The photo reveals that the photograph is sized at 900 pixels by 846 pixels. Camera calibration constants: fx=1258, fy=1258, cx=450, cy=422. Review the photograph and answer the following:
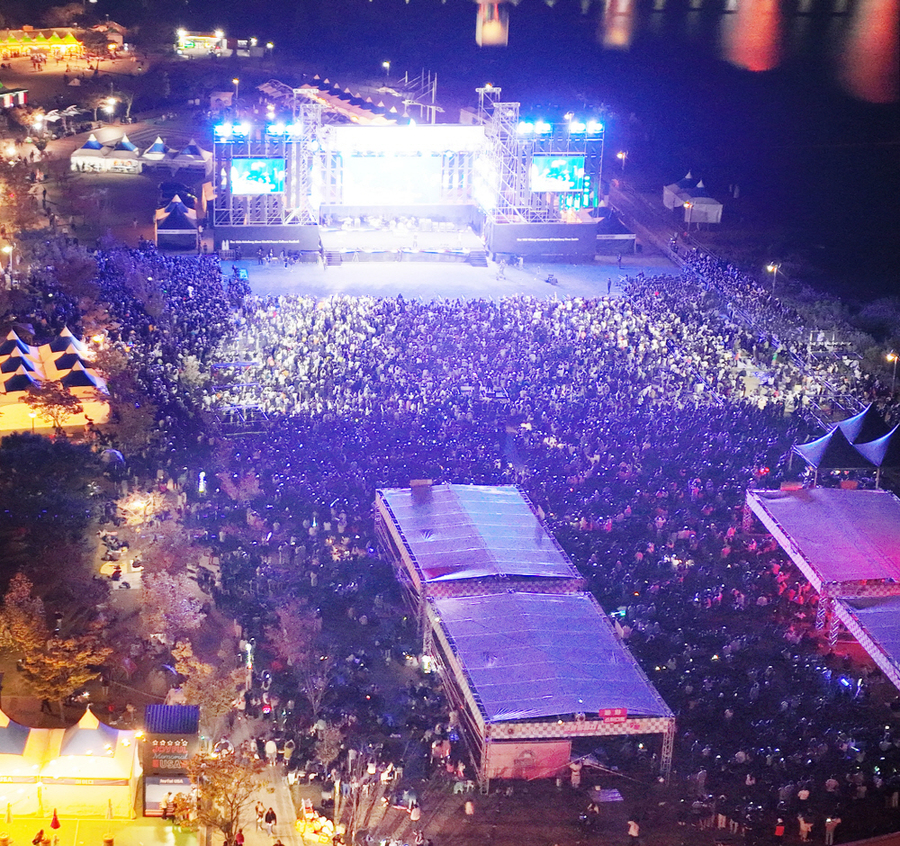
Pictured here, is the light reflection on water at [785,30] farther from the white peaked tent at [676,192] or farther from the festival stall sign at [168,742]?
the festival stall sign at [168,742]

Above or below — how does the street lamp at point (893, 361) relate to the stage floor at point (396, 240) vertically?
above

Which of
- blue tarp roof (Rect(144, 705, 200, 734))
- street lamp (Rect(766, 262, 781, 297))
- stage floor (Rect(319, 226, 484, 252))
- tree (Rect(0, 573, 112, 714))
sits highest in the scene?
blue tarp roof (Rect(144, 705, 200, 734))

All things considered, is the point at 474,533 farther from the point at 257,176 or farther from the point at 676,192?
the point at 676,192

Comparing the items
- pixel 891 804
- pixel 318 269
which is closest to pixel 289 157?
pixel 318 269

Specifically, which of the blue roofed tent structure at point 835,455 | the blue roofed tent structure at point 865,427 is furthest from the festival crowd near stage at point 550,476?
the blue roofed tent structure at point 865,427

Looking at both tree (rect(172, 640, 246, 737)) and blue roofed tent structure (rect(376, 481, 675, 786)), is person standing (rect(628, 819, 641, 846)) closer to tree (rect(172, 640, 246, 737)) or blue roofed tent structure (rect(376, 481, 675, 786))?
blue roofed tent structure (rect(376, 481, 675, 786))

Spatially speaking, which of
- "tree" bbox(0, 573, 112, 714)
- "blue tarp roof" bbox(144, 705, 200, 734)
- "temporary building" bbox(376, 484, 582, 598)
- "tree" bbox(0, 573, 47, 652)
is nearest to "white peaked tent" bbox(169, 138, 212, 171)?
"temporary building" bbox(376, 484, 582, 598)
